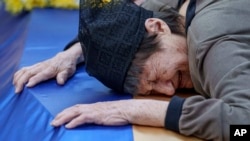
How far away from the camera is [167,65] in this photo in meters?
1.10

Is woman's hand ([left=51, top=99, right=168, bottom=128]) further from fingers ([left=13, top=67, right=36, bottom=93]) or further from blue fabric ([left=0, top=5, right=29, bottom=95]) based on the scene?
blue fabric ([left=0, top=5, right=29, bottom=95])

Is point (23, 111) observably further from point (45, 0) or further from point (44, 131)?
point (45, 0)

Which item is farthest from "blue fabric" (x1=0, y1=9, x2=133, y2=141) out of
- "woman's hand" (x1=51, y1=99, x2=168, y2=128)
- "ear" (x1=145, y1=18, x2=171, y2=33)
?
"ear" (x1=145, y1=18, x2=171, y2=33)

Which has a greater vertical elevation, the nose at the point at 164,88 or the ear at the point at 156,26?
the ear at the point at 156,26

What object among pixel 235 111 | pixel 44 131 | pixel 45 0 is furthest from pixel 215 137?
pixel 45 0

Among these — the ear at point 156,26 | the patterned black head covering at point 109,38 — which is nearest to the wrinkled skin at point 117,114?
the patterned black head covering at point 109,38

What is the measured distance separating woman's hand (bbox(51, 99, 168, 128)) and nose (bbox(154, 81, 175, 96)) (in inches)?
7.5

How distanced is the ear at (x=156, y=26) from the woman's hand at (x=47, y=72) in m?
0.32

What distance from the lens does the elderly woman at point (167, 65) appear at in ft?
2.78

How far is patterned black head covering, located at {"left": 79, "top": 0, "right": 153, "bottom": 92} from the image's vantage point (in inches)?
40.9

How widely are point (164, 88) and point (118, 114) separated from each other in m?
0.24

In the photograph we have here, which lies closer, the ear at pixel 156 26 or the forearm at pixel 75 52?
the ear at pixel 156 26

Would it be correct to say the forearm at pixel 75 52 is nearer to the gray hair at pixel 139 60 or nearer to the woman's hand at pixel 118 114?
the gray hair at pixel 139 60

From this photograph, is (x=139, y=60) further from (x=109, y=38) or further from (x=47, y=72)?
(x=47, y=72)
